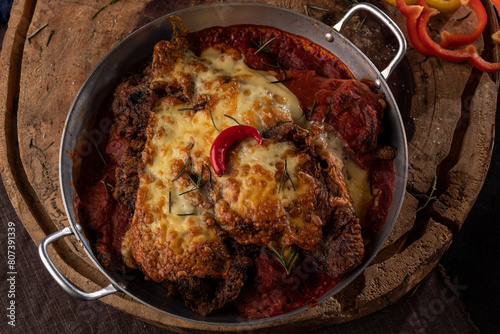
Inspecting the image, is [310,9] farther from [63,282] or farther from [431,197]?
[63,282]

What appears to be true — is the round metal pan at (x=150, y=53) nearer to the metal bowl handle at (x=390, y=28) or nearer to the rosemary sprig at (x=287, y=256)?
the metal bowl handle at (x=390, y=28)

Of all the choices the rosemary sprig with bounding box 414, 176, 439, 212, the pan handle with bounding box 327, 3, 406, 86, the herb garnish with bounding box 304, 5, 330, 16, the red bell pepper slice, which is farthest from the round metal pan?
the red bell pepper slice

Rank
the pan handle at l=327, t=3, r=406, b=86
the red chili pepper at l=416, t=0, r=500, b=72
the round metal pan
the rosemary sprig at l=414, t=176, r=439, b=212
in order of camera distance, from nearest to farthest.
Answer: the round metal pan, the pan handle at l=327, t=3, r=406, b=86, the rosemary sprig at l=414, t=176, r=439, b=212, the red chili pepper at l=416, t=0, r=500, b=72

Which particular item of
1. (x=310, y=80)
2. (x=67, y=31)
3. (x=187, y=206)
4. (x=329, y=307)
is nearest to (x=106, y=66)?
(x=67, y=31)

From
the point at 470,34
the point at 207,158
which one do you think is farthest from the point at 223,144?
the point at 470,34

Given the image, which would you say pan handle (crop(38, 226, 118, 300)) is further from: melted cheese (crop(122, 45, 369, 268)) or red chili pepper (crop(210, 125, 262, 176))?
red chili pepper (crop(210, 125, 262, 176))

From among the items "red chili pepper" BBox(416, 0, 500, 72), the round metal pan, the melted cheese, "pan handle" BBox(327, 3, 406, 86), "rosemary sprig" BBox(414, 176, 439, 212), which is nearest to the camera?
the melted cheese
